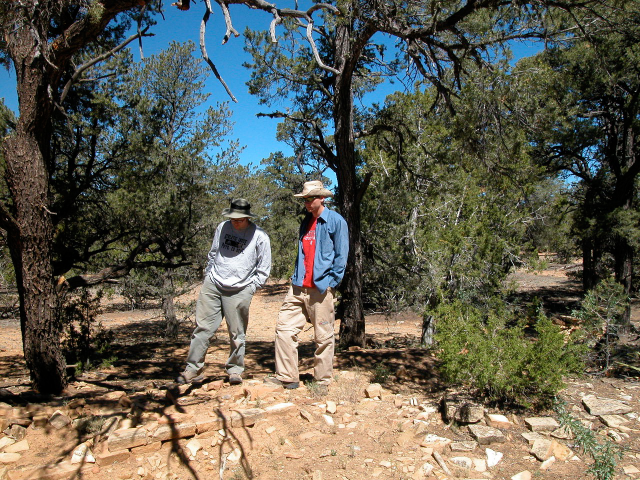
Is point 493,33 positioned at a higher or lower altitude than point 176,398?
higher

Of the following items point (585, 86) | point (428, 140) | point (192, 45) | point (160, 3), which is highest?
point (192, 45)

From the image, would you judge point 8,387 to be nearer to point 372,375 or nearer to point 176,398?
point 176,398

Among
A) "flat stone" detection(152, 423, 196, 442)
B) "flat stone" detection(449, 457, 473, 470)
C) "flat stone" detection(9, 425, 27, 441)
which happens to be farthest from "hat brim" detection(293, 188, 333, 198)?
"flat stone" detection(9, 425, 27, 441)

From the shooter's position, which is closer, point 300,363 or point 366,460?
point 366,460

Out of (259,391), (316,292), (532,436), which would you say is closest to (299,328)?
(316,292)

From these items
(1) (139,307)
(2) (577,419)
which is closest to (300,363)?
(2) (577,419)

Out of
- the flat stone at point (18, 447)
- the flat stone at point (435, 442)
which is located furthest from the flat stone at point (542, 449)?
the flat stone at point (18, 447)

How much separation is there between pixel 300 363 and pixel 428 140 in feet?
14.5

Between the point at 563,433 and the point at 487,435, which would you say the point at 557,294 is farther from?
the point at 487,435

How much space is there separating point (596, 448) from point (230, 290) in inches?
124

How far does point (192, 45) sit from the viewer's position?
1103 centimetres

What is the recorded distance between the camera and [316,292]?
446cm

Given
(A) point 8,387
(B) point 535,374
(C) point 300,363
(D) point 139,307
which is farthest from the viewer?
(D) point 139,307

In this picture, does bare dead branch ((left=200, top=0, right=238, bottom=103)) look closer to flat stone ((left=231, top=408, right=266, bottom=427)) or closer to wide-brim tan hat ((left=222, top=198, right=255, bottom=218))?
wide-brim tan hat ((left=222, top=198, right=255, bottom=218))
